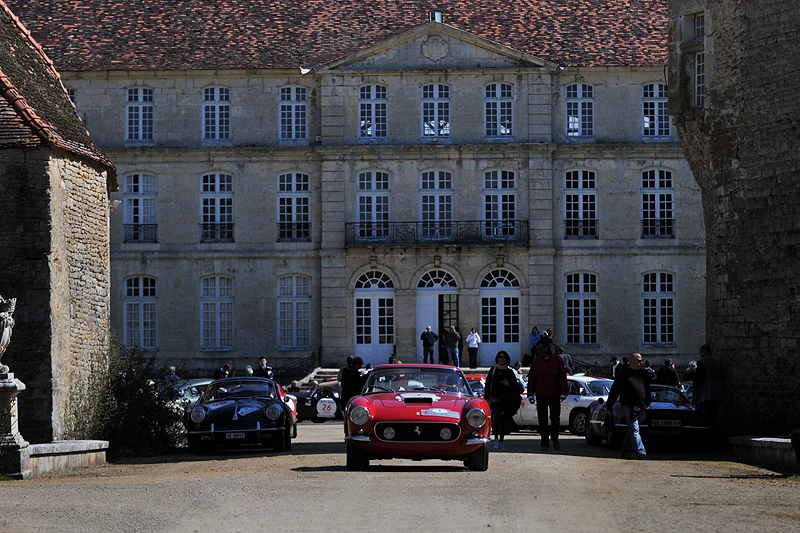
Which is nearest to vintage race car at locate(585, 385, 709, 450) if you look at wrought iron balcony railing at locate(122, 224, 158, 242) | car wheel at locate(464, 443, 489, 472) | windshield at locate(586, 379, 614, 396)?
windshield at locate(586, 379, 614, 396)

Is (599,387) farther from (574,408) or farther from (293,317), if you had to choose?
(293,317)

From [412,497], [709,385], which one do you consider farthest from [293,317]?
[412,497]

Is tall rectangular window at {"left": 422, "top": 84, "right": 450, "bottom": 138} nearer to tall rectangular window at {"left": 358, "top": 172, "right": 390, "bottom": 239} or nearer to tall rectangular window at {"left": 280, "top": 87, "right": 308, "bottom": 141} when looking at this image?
tall rectangular window at {"left": 358, "top": 172, "right": 390, "bottom": 239}

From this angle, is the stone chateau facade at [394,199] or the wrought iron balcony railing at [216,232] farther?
the wrought iron balcony railing at [216,232]

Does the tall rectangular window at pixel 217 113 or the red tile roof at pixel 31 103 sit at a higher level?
the tall rectangular window at pixel 217 113

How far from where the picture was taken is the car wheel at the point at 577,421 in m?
25.1

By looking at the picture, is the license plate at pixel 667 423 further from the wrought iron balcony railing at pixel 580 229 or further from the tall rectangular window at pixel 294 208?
the tall rectangular window at pixel 294 208

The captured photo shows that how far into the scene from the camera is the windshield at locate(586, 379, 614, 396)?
81.6 ft

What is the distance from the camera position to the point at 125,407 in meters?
20.8

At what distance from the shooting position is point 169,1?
149ft

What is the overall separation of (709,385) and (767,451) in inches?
139

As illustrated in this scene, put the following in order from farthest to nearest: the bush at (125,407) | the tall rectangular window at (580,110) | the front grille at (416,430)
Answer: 1. the tall rectangular window at (580,110)
2. the bush at (125,407)
3. the front grille at (416,430)

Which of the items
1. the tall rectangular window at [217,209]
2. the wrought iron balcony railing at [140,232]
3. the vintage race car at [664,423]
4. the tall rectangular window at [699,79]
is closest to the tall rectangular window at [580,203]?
the tall rectangular window at [217,209]

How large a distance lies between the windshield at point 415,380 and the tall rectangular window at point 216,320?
2774 centimetres
